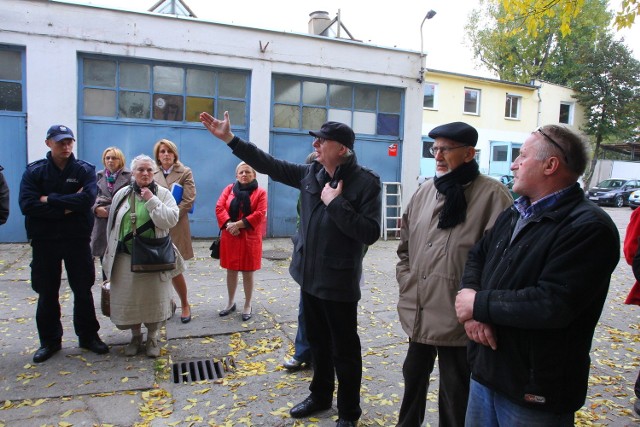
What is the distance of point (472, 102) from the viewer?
24453 mm

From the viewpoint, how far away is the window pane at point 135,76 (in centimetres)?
932

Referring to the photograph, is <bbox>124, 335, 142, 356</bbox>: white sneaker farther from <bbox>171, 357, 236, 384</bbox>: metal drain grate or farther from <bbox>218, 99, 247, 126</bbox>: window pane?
<bbox>218, 99, 247, 126</bbox>: window pane

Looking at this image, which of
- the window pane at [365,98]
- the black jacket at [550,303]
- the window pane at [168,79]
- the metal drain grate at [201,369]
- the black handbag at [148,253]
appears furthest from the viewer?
the window pane at [365,98]

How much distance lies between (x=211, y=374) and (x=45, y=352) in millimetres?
1460

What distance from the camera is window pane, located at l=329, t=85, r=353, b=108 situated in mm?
10938

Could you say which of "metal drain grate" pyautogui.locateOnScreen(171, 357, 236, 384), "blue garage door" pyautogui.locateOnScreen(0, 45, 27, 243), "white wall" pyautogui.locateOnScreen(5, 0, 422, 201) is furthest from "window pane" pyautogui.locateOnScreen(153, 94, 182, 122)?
"metal drain grate" pyautogui.locateOnScreen(171, 357, 236, 384)

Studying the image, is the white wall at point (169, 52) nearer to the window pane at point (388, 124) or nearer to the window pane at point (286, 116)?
the window pane at point (388, 124)

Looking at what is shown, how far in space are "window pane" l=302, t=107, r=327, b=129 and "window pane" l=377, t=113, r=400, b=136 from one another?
1430 millimetres

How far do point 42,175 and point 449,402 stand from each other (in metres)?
3.69

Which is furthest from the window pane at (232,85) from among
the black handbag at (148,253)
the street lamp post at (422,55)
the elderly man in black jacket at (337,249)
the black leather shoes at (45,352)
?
the elderly man in black jacket at (337,249)

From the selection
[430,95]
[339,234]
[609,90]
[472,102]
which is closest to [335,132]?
[339,234]

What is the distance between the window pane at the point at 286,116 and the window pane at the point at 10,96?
4919mm

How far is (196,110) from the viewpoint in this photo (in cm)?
992

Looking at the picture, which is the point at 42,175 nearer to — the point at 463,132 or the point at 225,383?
the point at 225,383
